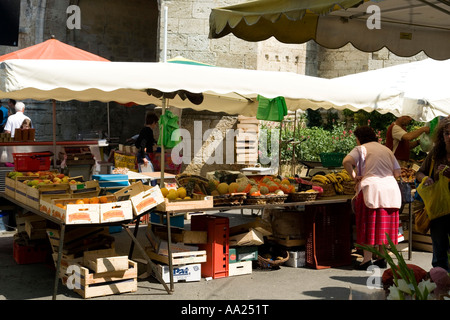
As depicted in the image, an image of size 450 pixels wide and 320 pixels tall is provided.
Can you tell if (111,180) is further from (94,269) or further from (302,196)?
(302,196)

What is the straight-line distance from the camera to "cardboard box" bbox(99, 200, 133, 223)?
16.7 feet

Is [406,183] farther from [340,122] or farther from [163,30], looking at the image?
[340,122]

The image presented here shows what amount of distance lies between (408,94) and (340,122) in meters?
9.21

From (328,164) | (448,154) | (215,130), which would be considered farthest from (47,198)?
(215,130)

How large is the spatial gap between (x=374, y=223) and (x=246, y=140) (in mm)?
6843

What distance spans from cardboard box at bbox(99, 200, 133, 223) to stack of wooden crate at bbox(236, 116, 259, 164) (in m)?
7.43

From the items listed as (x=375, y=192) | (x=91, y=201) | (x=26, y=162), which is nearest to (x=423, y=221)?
(x=375, y=192)

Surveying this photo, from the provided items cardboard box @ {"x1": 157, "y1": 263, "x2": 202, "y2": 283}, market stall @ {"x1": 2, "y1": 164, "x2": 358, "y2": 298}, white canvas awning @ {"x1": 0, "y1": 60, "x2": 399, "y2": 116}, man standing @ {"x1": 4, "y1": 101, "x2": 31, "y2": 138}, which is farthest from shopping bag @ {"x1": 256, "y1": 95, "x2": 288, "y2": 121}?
man standing @ {"x1": 4, "y1": 101, "x2": 31, "y2": 138}

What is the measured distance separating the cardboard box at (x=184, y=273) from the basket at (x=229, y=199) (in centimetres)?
70

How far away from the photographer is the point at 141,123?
21.8 m

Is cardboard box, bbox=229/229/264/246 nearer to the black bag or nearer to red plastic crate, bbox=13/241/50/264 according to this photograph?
the black bag

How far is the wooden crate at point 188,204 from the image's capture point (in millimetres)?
5660

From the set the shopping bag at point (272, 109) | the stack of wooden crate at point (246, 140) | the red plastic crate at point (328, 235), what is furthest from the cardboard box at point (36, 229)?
the stack of wooden crate at point (246, 140)

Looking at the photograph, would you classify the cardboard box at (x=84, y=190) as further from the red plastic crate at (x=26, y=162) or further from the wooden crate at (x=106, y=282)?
the red plastic crate at (x=26, y=162)
